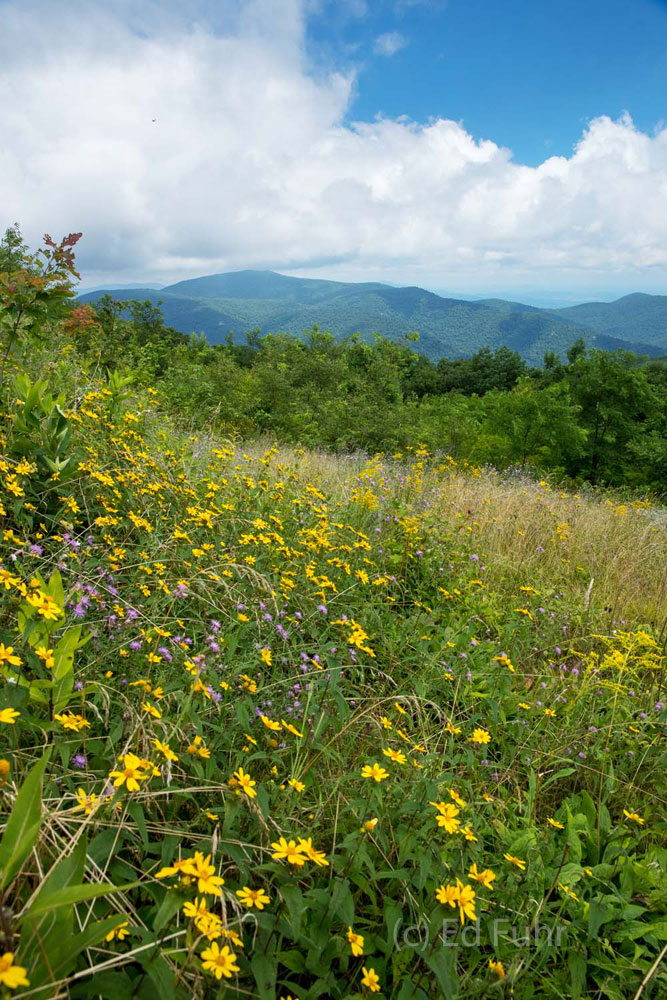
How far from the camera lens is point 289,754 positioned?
1.66m

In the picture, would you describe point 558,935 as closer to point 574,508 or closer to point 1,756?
point 1,756

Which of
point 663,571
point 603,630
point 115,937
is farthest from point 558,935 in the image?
point 663,571

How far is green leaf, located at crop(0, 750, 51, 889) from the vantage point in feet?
2.61

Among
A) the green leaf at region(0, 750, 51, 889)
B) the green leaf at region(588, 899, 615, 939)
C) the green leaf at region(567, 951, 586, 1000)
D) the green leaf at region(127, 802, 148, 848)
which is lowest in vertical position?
the green leaf at region(567, 951, 586, 1000)

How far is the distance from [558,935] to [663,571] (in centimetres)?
373

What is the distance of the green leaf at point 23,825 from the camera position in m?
0.79

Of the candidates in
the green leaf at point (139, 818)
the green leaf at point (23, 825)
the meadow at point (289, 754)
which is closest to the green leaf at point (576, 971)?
the meadow at point (289, 754)

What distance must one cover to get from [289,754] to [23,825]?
952mm

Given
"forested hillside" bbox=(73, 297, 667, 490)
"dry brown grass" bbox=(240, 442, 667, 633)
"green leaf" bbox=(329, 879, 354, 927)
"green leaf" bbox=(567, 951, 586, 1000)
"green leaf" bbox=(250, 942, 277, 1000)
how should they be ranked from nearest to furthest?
"green leaf" bbox=(250, 942, 277, 1000)
"green leaf" bbox=(329, 879, 354, 927)
"green leaf" bbox=(567, 951, 586, 1000)
"dry brown grass" bbox=(240, 442, 667, 633)
"forested hillside" bbox=(73, 297, 667, 490)

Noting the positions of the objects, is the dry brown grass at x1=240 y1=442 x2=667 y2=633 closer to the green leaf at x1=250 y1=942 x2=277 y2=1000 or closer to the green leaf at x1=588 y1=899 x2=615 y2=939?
the green leaf at x1=588 y1=899 x2=615 y2=939

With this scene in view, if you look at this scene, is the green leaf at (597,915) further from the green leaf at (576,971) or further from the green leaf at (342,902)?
the green leaf at (342,902)

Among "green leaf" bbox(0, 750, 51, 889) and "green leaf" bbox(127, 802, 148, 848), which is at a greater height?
"green leaf" bbox(0, 750, 51, 889)

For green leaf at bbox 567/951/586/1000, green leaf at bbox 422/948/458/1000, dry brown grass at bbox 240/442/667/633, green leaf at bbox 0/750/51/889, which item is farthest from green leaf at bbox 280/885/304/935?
dry brown grass at bbox 240/442/667/633

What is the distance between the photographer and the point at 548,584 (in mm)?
3762
